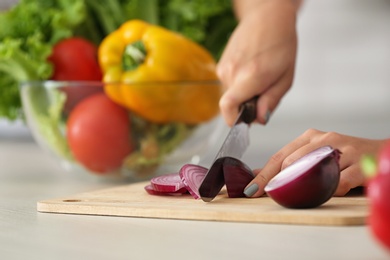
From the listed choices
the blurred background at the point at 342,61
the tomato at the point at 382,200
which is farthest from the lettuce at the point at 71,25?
the blurred background at the point at 342,61

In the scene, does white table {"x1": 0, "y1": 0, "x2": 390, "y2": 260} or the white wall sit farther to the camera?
the white wall

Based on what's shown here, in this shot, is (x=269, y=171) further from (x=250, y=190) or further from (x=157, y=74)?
(x=157, y=74)

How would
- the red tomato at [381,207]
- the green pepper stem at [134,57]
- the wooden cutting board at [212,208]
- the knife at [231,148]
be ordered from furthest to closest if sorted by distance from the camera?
the green pepper stem at [134,57] < the knife at [231,148] < the wooden cutting board at [212,208] < the red tomato at [381,207]

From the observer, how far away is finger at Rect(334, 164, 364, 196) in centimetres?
94

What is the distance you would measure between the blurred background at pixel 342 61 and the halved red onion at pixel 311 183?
2.97 meters

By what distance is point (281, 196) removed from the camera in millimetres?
828

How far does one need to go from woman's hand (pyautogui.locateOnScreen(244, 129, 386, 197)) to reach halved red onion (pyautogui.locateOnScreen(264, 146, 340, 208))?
0.11 m

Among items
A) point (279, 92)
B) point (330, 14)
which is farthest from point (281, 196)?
point (330, 14)

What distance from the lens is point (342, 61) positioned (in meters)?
3.99

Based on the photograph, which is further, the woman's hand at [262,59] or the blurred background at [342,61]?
the blurred background at [342,61]

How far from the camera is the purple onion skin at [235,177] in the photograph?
0.96m

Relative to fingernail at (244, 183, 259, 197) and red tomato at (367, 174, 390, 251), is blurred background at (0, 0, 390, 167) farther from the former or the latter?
red tomato at (367, 174, 390, 251)

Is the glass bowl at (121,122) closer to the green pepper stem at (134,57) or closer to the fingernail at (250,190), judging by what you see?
the green pepper stem at (134,57)

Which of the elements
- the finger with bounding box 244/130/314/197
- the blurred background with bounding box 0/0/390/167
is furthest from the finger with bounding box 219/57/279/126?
the blurred background with bounding box 0/0/390/167
